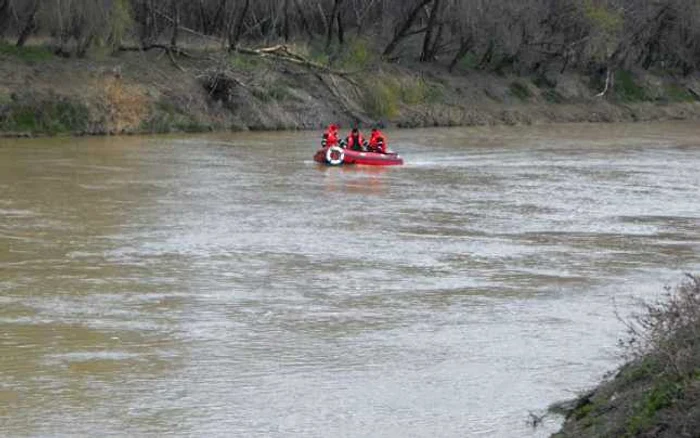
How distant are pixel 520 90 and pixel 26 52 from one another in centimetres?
2343

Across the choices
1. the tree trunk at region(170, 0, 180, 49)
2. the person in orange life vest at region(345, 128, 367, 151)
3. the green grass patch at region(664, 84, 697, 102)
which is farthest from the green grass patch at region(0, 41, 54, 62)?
the green grass patch at region(664, 84, 697, 102)

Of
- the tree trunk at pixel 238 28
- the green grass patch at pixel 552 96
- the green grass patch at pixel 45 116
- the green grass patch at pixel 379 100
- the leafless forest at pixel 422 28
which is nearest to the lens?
the green grass patch at pixel 45 116

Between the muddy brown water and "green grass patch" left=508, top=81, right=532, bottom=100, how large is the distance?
24929mm

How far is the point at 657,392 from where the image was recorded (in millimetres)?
8250

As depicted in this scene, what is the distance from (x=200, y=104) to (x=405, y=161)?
1195 centimetres

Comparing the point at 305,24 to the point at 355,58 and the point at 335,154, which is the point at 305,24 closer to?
the point at 355,58

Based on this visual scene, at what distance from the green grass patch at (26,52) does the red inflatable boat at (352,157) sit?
14512 mm

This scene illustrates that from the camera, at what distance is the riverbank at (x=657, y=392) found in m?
7.68

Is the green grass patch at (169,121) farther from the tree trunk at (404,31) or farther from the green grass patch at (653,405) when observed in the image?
the green grass patch at (653,405)

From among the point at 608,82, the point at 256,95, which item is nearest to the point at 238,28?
the point at 256,95

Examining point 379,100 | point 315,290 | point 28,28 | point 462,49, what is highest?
point 28,28

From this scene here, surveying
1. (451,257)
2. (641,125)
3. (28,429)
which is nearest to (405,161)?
(451,257)

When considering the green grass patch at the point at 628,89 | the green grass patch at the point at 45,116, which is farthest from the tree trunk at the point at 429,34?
the green grass patch at the point at 45,116

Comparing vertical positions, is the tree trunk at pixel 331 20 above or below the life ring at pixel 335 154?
above
